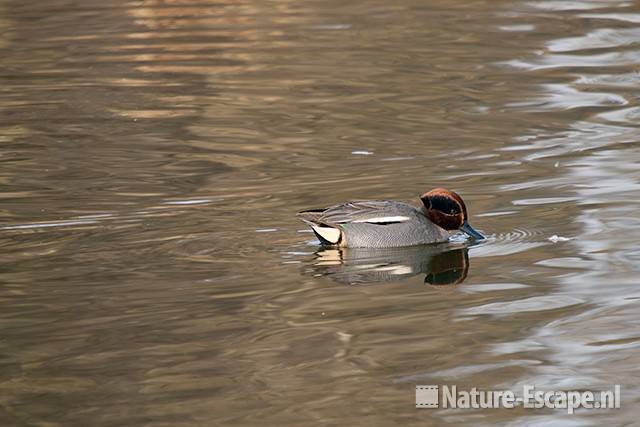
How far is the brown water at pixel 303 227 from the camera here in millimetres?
6902

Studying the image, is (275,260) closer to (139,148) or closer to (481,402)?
(481,402)

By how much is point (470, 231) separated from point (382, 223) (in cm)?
59

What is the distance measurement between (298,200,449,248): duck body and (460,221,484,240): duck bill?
9.2 inches

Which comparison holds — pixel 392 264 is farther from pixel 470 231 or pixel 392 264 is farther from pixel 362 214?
pixel 470 231

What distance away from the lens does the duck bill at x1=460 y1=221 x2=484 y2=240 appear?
9359 mm

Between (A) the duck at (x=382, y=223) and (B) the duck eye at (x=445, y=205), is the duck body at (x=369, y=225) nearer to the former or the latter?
(A) the duck at (x=382, y=223)

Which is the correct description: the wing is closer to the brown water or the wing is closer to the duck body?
the duck body

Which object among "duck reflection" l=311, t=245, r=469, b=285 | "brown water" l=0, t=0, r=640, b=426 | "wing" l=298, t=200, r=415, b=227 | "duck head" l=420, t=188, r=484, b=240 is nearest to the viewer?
"brown water" l=0, t=0, r=640, b=426

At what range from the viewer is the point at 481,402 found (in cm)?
654

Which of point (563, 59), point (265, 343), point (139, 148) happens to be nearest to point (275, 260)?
point (265, 343)

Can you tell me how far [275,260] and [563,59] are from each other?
918cm

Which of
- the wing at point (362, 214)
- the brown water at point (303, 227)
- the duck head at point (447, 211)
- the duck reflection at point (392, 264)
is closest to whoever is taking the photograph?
the brown water at point (303, 227)

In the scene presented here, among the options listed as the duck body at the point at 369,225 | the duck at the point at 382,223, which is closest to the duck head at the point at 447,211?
the duck at the point at 382,223

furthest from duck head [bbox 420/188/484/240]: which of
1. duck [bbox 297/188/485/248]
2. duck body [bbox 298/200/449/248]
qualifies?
duck body [bbox 298/200/449/248]
